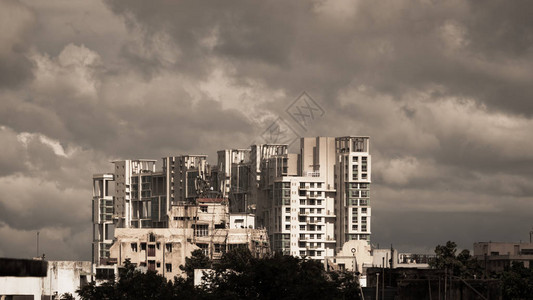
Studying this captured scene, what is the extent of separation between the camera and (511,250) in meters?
185

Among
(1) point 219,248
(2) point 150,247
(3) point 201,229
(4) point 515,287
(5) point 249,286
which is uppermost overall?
(3) point 201,229

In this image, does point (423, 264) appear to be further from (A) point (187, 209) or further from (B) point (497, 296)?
(B) point (497, 296)

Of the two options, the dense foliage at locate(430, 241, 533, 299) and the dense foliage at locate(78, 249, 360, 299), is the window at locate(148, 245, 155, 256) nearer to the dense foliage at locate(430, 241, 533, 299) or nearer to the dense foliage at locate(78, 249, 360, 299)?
the dense foliage at locate(430, 241, 533, 299)

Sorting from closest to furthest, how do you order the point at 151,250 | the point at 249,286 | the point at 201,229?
the point at 249,286
the point at 151,250
the point at 201,229

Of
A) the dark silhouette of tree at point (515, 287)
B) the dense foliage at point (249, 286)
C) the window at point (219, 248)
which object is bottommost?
the dark silhouette of tree at point (515, 287)

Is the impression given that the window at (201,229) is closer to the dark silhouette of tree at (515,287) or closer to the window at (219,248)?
the window at (219,248)

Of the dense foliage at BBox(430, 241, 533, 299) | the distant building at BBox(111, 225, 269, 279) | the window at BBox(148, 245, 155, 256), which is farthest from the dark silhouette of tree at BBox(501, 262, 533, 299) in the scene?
the window at BBox(148, 245, 155, 256)

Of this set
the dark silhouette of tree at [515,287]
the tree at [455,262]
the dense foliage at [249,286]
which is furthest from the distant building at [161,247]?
the dense foliage at [249,286]

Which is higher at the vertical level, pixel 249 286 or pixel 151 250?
pixel 249 286

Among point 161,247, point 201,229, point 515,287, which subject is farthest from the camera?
point 201,229

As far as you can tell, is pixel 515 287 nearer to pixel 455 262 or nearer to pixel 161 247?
pixel 455 262

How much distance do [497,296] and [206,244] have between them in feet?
293

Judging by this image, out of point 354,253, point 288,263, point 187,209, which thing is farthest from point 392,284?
point 354,253

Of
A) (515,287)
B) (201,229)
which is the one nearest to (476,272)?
(515,287)
